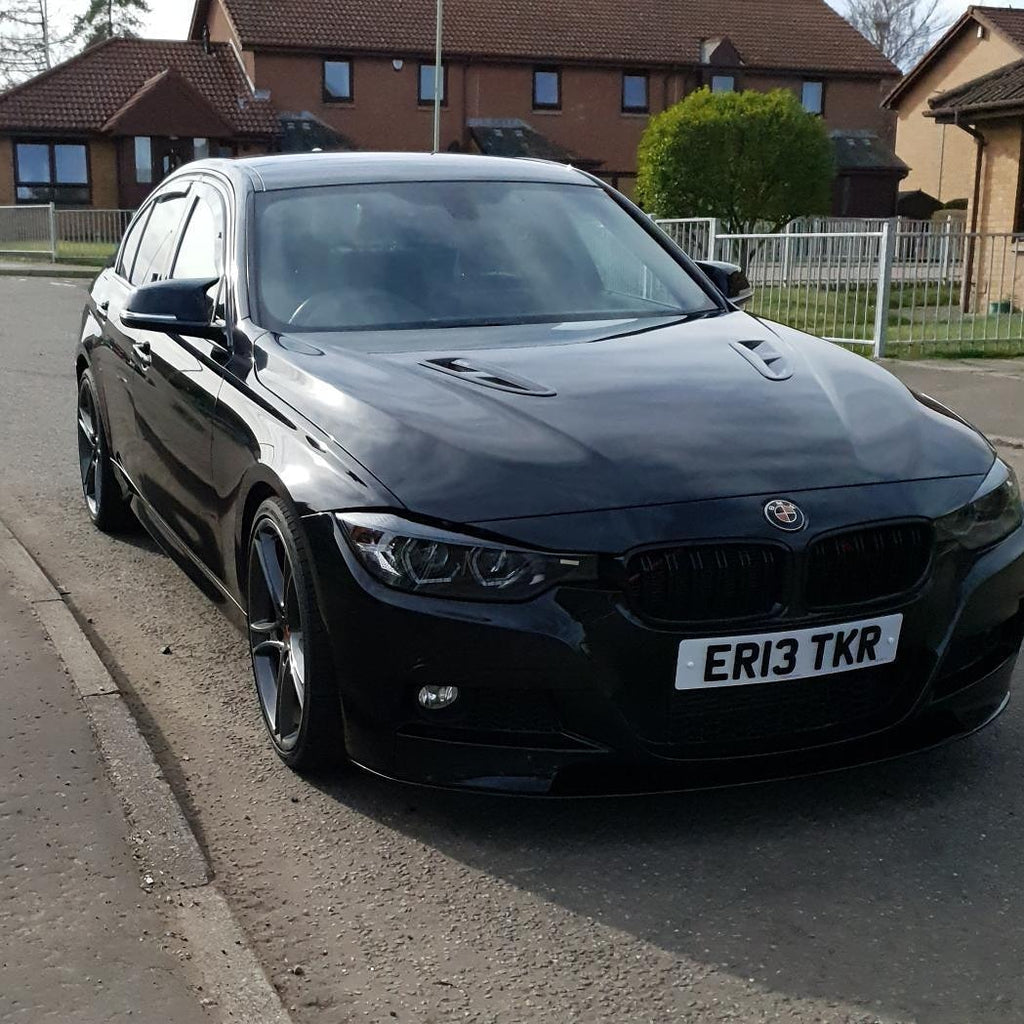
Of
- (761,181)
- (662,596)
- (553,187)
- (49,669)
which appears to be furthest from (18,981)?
(761,181)

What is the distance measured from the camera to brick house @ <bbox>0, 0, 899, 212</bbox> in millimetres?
48375

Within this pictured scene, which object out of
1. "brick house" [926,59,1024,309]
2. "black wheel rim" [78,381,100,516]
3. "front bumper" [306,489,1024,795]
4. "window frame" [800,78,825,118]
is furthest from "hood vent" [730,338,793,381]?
"window frame" [800,78,825,118]

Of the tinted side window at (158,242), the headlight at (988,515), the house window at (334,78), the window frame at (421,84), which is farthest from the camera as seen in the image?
the window frame at (421,84)

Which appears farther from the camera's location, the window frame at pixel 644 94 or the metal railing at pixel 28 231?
the window frame at pixel 644 94

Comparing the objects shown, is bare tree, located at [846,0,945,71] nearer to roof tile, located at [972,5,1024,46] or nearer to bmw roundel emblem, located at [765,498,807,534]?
roof tile, located at [972,5,1024,46]

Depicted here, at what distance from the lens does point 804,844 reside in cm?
362

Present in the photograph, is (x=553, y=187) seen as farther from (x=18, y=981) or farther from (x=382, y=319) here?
(x=18, y=981)

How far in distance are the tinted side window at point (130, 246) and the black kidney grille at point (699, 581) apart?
3.93m

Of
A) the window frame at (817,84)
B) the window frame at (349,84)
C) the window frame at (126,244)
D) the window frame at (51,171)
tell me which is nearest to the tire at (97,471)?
the window frame at (126,244)

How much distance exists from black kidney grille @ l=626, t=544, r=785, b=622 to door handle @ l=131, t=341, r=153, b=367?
274cm

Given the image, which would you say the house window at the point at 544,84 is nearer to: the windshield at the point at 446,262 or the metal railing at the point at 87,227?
the metal railing at the point at 87,227

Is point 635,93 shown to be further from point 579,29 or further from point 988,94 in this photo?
point 988,94

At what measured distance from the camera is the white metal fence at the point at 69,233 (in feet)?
117

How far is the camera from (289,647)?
404 centimetres
